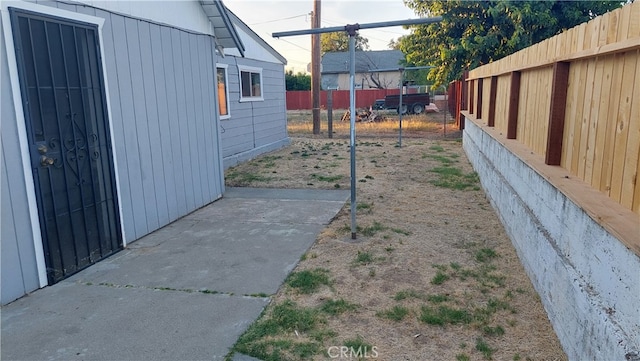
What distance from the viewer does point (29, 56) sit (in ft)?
11.3

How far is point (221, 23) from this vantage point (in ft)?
20.7

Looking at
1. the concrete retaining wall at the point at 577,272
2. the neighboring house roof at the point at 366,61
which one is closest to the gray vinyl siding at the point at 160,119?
the concrete retaining wall at the point at 577,272

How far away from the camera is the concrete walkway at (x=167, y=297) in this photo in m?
2.78

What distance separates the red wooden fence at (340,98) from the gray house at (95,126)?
1064 inches

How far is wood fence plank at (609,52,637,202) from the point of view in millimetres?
2266

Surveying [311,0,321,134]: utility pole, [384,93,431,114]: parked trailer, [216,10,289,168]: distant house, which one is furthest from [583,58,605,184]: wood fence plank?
[384,93,431,114]: parked trailer

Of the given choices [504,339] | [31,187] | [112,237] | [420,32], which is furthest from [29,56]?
[420,32]

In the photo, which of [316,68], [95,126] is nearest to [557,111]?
[95,126]

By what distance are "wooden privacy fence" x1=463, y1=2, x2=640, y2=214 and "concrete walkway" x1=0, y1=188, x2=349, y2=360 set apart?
2392mm

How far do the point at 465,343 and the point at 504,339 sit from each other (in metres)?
0.26

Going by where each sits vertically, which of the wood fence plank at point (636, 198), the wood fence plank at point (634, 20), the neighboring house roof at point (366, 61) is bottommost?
the wood fence plank at point (636, 198)

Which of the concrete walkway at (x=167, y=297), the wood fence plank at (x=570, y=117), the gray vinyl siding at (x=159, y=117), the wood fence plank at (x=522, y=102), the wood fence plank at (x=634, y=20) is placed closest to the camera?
the wood fence plank at (x=634, y=20)

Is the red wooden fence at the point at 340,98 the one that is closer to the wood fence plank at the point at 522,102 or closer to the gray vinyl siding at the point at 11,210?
the wood fence plank at the point at 522,102

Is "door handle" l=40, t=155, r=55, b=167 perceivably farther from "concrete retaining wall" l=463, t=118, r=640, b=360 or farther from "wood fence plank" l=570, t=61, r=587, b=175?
"wood fence plank" l=570, t=61, r=587, b=175
